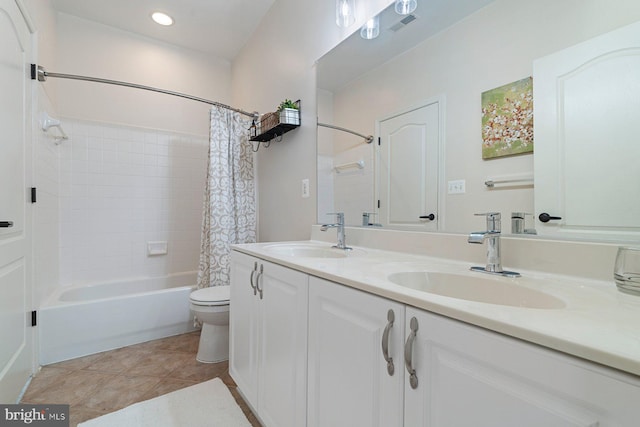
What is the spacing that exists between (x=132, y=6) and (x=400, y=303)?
10.1ft

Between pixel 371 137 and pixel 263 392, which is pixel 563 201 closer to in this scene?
pixel 371 137

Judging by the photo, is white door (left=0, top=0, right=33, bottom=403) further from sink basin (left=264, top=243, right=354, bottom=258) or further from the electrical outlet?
the electrical outlet

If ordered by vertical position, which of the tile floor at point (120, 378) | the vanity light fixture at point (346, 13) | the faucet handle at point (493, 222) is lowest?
the tile floor at point (120, 378)

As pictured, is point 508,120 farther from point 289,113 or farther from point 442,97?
point 289,113

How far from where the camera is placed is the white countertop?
1.31ft

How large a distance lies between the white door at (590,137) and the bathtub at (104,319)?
8.09 ft

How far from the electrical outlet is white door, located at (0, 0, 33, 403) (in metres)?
1.86

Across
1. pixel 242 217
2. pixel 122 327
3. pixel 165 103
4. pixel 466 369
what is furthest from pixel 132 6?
pixel 466 369

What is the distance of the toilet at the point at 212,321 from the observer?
1.87 metres

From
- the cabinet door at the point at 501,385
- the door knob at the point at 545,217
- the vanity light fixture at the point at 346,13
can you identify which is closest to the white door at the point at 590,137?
the door knob at the point at 545,217

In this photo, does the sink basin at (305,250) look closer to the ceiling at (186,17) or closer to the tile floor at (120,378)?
the tile floor at (120,378)

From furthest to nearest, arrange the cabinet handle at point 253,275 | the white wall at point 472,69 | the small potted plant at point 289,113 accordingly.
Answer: the small potted plant at point 289,113
the cabinet handle at point 253,275
the white wall at point 472,69

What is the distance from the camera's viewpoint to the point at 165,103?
9.53ft

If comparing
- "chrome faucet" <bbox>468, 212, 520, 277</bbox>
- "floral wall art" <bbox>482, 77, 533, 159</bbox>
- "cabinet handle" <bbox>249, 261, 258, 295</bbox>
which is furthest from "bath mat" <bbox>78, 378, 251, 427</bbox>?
"floral wall art" <bbox>482, 77, 533, 159</bbox>
